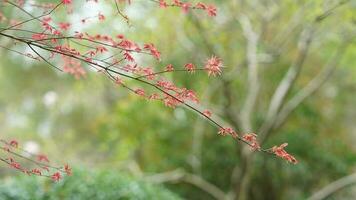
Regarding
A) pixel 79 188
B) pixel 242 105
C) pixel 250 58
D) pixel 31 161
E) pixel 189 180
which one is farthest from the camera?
pixel 242 105

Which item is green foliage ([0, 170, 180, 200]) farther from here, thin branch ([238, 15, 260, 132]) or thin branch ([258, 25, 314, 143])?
thin branch ([238, 15, 260, 132])

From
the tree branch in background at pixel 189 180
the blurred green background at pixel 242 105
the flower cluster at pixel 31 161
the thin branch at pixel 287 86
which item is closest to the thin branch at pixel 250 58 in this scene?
the blurred green background at pixel 242 105

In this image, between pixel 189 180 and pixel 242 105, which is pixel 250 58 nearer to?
pixel 242 105

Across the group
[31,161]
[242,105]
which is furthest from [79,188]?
[242,105]

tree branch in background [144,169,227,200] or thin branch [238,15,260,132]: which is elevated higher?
thin branch [238,15,260,132]

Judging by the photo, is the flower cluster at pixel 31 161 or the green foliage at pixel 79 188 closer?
the flower cluster at pixel 31 161

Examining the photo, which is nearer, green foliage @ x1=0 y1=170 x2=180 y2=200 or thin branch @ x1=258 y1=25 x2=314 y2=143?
green foliage @ x1=0 y1=170 x2=180 y2=200

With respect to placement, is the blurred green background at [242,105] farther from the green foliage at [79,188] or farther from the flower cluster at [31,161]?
the flower cluster at [31,161]

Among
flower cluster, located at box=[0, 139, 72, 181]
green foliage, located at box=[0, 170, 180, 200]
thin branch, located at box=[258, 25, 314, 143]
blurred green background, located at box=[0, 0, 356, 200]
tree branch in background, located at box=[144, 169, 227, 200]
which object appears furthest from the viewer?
tree branch in background, located at box=[144, 169, 227, 200]

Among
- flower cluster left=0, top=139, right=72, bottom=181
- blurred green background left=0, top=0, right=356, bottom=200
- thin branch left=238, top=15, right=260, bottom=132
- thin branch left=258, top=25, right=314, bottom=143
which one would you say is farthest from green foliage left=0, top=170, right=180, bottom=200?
thin branch left=238, top=15, right=260, bottom=132
